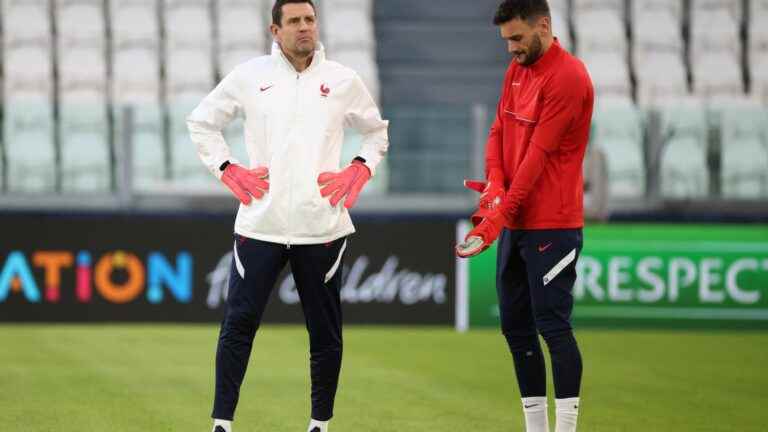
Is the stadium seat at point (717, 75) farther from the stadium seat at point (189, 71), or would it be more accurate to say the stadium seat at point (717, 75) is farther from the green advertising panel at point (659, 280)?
the stadium seat at point (189, 71)

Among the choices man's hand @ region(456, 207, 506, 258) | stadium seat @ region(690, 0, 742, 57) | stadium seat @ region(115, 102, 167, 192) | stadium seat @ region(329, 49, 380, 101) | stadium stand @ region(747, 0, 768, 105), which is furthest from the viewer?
stadium seat @ region(690, 0, 742, 57)

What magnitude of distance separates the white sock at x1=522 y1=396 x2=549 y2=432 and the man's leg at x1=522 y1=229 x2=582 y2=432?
0.17m

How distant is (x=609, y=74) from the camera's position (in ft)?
51.8

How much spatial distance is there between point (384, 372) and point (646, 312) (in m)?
3.98

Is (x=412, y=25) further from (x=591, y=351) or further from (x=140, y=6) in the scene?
(x=591, y=351)

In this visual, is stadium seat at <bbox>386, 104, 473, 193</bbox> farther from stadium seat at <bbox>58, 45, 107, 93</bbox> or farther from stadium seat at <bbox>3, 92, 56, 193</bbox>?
stadium seat at <bbox>58, 45, 107, 93</bbox>

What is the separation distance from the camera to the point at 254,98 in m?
5.63

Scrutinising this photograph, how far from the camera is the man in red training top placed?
5512 millimetres

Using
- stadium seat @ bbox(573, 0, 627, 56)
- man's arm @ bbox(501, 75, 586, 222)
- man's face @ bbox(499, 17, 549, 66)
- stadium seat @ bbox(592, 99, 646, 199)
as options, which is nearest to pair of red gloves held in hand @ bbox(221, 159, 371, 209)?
man's arm @ bbox(501, 75, 586, 222)

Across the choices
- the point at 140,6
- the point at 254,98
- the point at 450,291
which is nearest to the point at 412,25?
the point at 140,6

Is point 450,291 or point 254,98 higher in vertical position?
point 254,98

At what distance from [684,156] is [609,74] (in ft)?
10.7

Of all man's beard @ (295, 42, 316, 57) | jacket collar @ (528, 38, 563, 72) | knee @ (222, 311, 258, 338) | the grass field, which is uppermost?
man's beard @ (295, 42, 316, 57)

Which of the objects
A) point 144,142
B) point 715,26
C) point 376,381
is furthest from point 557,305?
point 715,26
